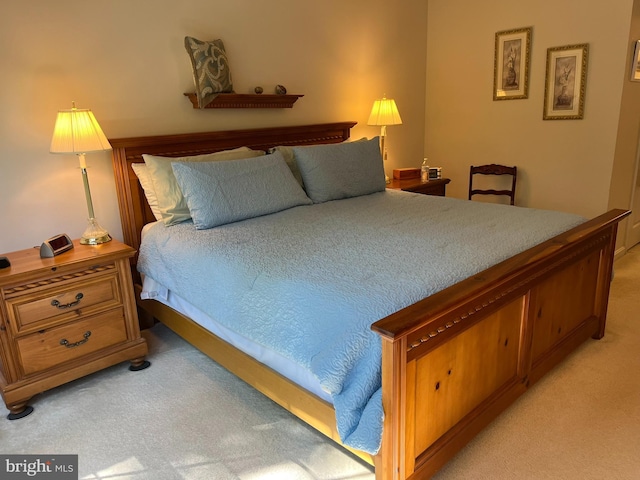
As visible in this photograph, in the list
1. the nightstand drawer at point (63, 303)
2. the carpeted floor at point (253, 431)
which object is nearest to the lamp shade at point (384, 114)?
the carpeted floor at point (253, 431)

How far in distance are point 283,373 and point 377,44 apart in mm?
3347

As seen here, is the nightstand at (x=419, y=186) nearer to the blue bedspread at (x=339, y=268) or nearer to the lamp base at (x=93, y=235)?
the blue bedspread at (x=339, y=268)

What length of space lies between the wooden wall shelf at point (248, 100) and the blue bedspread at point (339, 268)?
917mm

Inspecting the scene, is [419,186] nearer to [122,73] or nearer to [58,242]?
[122,73]

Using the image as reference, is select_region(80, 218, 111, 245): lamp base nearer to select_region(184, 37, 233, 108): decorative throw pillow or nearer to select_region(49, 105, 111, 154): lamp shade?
select_region(49, 105, 111, 154): lamp shade

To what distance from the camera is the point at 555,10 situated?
3.78 metres

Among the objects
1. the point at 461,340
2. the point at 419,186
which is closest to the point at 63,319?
the point at 461,340

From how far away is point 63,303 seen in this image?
7.52 ft

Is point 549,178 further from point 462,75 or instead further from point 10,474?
point 10,474

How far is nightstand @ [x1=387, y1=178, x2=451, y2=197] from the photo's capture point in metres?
3.99

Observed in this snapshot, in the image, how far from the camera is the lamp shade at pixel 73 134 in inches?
91.5

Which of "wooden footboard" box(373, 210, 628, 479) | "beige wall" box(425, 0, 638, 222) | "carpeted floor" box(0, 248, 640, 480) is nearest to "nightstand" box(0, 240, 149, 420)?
"carpeted floor" box(0, 248, 640, 480)

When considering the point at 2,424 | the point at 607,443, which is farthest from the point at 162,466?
the point at 607,443

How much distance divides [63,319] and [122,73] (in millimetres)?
1460
